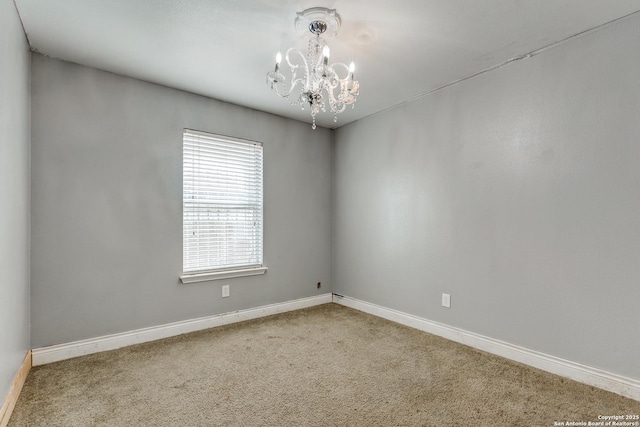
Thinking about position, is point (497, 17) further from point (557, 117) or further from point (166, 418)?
point (166, 418)

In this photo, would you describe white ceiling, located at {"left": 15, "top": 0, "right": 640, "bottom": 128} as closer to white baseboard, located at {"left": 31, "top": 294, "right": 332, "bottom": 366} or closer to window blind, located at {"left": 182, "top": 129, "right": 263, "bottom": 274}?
window blind, located at {"left": 182, "top": 129, "right": 263, "bottom": 274}

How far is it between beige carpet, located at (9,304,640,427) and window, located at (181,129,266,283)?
0.82 metres

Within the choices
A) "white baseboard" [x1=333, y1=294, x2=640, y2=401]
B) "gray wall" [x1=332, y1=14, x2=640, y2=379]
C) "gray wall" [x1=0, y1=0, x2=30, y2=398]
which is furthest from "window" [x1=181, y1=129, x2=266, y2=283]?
"white baseboard" [x1=333, y1=294, x2=640, y2=401]

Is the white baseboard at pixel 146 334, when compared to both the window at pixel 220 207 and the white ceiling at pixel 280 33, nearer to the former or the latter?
the window at pixel 220 207

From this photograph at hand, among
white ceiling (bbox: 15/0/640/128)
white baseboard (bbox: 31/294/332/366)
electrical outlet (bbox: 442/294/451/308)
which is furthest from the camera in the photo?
electrical outlet (bbox: 442/294/451/308)

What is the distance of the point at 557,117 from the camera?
2.29 metres

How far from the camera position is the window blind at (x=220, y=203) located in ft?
10.5

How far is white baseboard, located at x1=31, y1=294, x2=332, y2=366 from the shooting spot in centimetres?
248

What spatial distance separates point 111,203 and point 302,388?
2.20 meters

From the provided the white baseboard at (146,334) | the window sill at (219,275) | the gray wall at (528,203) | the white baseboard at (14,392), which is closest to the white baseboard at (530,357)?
the gray wall at (528,203)

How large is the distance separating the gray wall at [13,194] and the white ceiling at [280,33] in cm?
30

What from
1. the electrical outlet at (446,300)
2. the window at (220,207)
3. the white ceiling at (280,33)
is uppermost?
the white ceiling at (280,33)

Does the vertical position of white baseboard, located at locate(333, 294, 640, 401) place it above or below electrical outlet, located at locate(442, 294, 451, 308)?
below

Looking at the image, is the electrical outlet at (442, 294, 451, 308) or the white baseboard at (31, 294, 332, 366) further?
the electrical outlet at (442, 294, 451, 308)
